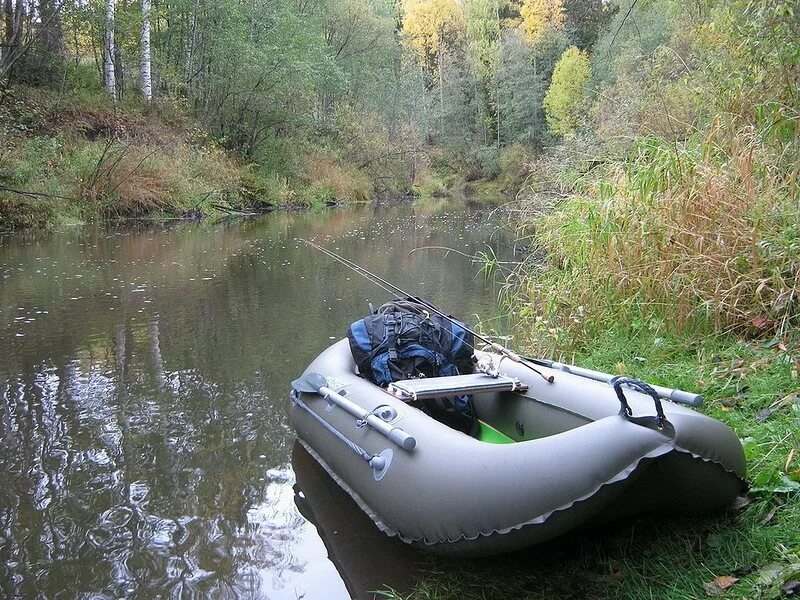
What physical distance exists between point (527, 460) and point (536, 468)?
56 millimetres

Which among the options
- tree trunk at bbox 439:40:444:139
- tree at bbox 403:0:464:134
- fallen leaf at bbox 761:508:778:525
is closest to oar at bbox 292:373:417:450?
fallen leaf at bbox 761:508:778:525

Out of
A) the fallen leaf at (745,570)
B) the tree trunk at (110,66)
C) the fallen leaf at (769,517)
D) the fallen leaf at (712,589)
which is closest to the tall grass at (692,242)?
the fallen leaf at (769,517)

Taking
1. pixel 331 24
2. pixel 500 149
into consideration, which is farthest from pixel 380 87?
pixel 500 149

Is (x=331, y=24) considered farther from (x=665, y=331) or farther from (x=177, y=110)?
(x=665, y=331)

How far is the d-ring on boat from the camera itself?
2.09 m

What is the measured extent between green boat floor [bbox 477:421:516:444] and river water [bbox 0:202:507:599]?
2.47 feet

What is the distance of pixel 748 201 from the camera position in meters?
3.79

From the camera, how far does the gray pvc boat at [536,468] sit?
6.84 ft

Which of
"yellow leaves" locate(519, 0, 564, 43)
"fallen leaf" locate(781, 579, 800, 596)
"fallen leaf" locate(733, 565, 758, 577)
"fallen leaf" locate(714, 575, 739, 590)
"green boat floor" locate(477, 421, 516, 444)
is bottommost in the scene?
"green boat floor" locate(477, 421, 516, 444)

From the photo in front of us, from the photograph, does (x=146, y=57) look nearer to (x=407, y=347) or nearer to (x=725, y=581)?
(x=407, y=347)

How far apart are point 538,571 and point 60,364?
425 centimetres

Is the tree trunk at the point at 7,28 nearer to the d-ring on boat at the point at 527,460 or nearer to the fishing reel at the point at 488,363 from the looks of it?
the fishing reel at the point at 488,363

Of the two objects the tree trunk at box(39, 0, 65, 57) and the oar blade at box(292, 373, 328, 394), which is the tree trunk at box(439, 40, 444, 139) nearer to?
the tree trunk at box(39, 0, 65, 57)

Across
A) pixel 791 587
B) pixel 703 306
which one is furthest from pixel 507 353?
pixel 791 587
